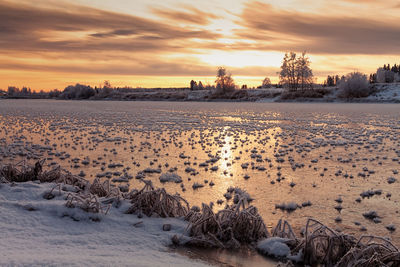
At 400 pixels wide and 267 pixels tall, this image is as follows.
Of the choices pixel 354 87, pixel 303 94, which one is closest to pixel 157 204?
pixel 354 87

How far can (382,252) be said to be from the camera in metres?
6.13

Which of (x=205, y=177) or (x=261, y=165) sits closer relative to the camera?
(x=205, y=177)

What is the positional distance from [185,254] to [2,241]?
314 cm

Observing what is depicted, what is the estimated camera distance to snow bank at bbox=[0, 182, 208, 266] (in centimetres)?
571

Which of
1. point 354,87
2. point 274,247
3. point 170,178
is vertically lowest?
point 274,247

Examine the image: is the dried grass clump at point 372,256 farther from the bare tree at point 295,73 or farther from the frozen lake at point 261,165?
the bare tree at point 295,73

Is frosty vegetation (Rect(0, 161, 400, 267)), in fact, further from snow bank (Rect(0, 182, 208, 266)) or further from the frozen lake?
the frozen lake

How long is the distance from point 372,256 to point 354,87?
108 meters

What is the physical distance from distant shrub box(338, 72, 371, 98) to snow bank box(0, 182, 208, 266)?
107m

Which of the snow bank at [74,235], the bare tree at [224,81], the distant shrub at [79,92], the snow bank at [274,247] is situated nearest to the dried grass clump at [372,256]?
the snow bank at [274,247]

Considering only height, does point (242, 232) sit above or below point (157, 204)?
below

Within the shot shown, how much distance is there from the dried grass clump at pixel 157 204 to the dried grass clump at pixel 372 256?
3656mm

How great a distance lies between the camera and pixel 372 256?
577 cm

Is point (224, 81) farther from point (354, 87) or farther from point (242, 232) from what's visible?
point (242, 232)
